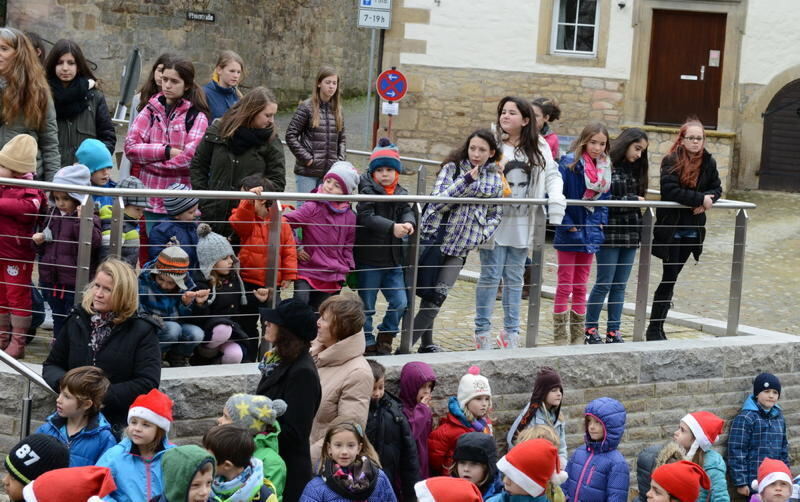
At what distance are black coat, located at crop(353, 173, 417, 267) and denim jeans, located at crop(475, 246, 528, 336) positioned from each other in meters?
0.74

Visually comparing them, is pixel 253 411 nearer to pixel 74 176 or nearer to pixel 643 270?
pixel 74 176

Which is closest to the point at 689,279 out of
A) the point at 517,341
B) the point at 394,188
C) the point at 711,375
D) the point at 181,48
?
the point at 711,375

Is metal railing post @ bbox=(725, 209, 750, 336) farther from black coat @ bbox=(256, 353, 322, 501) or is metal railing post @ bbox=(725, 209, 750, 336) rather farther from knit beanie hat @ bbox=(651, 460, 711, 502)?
black coat @ bbox=(256, 353, 322, 501)

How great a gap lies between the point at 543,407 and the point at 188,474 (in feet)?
11.7

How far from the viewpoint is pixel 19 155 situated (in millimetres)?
7832

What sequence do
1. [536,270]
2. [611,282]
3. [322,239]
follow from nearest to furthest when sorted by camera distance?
[322,239]
[536,270]
[611,282]

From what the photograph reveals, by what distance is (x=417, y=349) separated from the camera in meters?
9.45

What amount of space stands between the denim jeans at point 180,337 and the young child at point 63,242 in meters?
0.55

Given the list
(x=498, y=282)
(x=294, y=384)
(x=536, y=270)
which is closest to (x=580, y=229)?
(x=536, y=270)

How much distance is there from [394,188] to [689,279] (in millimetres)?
6400

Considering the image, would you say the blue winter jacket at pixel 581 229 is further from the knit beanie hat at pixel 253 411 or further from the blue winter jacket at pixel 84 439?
the blue winter jacket at pixel 84 439

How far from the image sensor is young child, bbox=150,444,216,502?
5.89 meters

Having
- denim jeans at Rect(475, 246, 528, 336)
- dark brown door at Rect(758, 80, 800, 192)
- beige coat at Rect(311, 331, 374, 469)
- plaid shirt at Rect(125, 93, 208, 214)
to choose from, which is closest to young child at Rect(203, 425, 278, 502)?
beige coat at Rect(311, 331, 374, 469)

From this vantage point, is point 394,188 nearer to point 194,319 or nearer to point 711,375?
point 194,319
